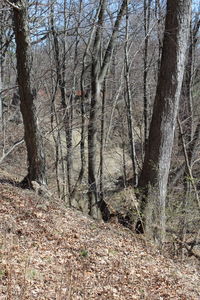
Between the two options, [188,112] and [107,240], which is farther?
[188,112]

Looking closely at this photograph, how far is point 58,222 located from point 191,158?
614 cm

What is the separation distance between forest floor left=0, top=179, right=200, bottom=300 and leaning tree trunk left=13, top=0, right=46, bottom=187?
54 cm

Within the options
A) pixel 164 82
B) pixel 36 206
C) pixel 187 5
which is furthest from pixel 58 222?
pixel 187 5

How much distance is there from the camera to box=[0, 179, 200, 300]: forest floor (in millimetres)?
3830

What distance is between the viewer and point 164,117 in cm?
637

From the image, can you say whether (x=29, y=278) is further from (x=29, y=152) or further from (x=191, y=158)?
(x=191, y=158)

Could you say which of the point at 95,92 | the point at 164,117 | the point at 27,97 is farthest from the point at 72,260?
the point at 95,92

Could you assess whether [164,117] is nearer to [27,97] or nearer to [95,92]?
[27,97]

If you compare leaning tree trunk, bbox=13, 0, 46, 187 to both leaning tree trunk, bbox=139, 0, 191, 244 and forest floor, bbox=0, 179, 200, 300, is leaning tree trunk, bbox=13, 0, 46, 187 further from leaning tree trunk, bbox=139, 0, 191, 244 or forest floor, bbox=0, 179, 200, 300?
leaning tree trunk, bbox=139, 0, 191, 244

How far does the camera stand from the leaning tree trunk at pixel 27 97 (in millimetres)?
5344

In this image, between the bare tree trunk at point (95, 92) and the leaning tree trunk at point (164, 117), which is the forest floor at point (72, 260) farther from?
the bare tree trunk at point (95, 92)

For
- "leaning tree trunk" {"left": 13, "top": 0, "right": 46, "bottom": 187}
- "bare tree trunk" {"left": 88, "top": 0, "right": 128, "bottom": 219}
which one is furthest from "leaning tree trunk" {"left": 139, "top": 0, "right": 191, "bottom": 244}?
"bare tree trunk" {"left": 88, "top": 0, "right": 128, "bottom": 219}

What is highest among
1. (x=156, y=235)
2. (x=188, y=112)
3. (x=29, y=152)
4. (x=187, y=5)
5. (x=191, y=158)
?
(x=187, y=5)

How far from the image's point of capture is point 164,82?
6.31 meters
